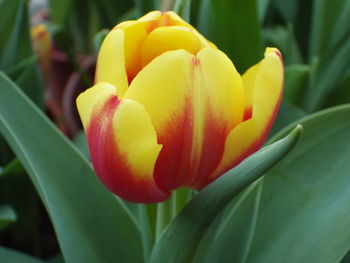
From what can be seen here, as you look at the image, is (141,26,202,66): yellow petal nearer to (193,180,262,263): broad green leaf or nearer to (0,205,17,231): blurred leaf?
(193,180,262,263): broad green leaf

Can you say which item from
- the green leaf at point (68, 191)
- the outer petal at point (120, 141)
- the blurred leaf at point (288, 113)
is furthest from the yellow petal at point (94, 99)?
the blurred leaf at point (288, 113)

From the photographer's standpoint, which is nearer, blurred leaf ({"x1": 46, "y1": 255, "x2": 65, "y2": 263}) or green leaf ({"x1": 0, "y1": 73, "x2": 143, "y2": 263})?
green leaf ({"x1": 0, "y1": 73, "x2": 143, "y2": 263})

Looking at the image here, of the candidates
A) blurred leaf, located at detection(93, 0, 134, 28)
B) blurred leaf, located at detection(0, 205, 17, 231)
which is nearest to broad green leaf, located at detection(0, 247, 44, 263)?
blurred leaf, located at detection(0, 205, 17, 231)

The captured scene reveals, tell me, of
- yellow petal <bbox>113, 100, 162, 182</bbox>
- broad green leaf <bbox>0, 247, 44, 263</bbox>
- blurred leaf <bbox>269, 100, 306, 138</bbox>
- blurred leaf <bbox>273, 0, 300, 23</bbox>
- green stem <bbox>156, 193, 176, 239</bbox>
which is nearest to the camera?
yellow petal <bbox>113, 100, 162, 182</bbox>

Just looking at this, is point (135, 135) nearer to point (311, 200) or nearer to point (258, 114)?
point (258, 114)

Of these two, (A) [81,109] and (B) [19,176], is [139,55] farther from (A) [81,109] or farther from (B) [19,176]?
(B) [19,176]

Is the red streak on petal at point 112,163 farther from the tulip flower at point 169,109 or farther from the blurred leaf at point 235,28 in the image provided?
the blurred leaf at point 235,28

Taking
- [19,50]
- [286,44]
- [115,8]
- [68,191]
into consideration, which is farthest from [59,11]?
[68,191]
